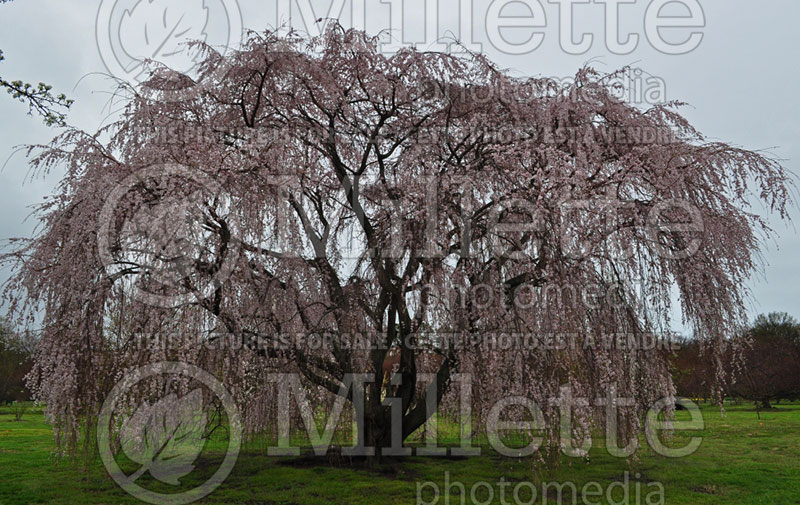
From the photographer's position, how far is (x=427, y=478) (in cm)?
766

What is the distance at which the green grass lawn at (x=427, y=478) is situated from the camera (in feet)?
22.1

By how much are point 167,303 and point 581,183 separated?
12.4 feet

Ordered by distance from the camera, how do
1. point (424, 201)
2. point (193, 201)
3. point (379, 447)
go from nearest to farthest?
point (193, 201) < point (424, 201) < point (379, 447)

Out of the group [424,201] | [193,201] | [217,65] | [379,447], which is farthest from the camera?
[379,447]

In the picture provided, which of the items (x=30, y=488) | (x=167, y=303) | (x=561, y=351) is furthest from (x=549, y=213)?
(x=30, y=488)

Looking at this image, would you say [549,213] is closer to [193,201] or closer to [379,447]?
[193,201]

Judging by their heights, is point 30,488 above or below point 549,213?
below

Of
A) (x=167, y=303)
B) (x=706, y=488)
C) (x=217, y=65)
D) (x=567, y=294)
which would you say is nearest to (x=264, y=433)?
(x=167, y=303)

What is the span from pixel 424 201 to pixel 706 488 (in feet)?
17.0

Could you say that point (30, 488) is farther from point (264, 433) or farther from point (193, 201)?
point (193, 201)

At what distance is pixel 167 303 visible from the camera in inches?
195

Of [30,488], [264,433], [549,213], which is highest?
[549,213]

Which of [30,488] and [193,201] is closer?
[193,201]

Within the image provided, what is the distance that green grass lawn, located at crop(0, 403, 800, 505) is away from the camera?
22.1 ft
